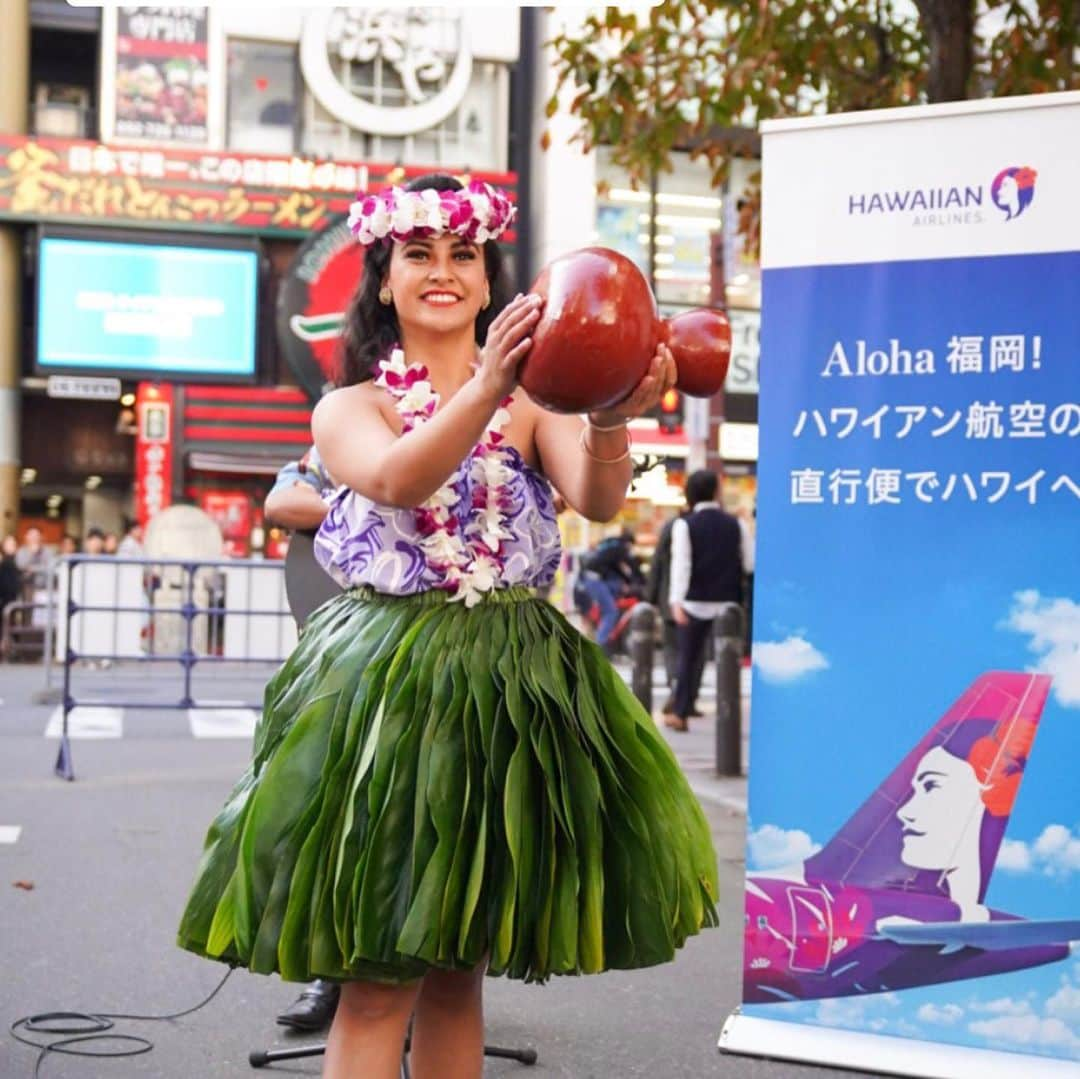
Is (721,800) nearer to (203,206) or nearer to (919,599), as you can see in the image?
(919,599)

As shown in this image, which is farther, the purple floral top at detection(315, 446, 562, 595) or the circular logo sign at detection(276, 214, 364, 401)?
the circular logo sign at detection(276, 214, 364, 401)

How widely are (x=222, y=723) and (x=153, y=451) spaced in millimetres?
13677

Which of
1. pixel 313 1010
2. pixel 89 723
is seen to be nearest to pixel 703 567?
pixel 89 723

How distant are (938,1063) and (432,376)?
2009 mm

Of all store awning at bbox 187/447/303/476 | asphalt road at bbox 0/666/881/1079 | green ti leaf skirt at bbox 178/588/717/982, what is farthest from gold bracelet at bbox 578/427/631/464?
store awning at bbox 187/447/303/476

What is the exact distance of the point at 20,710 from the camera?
12586 mm

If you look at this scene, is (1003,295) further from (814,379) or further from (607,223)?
(607,223)

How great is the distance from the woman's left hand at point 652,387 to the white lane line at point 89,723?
8755 mm

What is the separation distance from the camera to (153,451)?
25.1m

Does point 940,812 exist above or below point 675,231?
below

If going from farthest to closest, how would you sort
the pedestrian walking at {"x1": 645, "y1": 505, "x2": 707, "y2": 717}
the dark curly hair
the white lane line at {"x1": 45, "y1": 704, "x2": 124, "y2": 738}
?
the pedestrian walking at {"x1": 645, "y1": 505, "x2": 707, "y2": 717}
the white lane line at {"x1": 45, "y1": 704, "x2": 124, "y2": 738}
the dark curly hair

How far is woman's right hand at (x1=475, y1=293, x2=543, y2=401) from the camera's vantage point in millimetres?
2326

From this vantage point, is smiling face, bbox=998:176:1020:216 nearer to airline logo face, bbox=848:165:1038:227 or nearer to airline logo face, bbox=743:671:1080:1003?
airline logo face, bbox=848:165:1038:227

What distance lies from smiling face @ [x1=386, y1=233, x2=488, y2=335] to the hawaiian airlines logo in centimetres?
135
